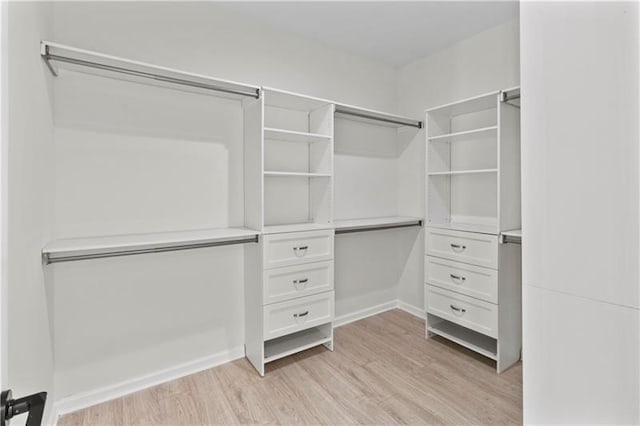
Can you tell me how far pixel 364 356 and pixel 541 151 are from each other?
2.07m

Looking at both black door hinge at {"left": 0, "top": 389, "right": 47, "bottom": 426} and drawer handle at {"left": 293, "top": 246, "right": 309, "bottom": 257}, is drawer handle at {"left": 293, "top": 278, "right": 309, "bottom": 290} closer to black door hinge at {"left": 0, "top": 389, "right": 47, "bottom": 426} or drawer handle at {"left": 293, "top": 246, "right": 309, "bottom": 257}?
drawer handle at {"left": 293, "top": 246, "right": 309, "bottom": 257}

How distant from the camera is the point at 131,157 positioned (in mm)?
1991

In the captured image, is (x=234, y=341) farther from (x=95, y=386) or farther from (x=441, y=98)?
(x=441, y=98)

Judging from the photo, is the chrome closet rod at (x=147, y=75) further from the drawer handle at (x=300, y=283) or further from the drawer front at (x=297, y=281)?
the drawer handle at (x=300, y=283)

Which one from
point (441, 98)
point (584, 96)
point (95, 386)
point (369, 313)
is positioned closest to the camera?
point (584, 96)

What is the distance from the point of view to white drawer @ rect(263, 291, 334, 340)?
2195 mm

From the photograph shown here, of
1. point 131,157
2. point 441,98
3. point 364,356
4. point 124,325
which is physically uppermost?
point 441,98

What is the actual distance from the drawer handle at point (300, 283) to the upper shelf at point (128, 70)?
4.15ft

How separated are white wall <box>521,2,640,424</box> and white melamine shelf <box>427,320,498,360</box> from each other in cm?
174

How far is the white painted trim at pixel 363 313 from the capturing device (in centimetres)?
300

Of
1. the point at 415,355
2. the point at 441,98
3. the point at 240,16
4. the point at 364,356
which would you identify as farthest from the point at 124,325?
the point at 441,98

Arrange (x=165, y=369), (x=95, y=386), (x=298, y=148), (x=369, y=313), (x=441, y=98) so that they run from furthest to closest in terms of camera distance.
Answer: (x=369, y=313)
(x=441, y=98)
(x=298, y=148)
(x=165, y=369)
(x=95, y=386)

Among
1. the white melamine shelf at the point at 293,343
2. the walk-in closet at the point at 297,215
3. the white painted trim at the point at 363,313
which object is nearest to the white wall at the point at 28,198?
the walk-in closet at the point at 297,215

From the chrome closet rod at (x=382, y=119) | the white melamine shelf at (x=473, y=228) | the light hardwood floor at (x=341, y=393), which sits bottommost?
the light hardwood floor at (x=341, y=393)
